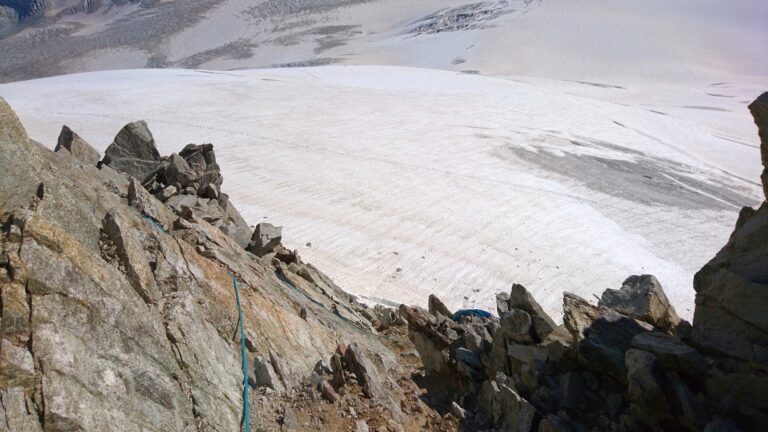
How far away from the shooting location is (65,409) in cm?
334

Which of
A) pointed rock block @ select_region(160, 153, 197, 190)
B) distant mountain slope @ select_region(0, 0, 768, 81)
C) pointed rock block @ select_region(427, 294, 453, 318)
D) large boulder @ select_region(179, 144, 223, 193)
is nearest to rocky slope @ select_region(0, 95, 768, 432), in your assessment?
pointed rock block @ select_region(427, 294, 453, 318)

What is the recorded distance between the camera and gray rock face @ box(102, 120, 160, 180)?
1055cm

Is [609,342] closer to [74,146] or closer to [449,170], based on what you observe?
[74,146]

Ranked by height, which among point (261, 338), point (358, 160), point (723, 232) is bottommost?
point (723, 232)

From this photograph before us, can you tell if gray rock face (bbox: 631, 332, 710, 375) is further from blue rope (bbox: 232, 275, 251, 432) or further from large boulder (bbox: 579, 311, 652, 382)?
blue rope (bbox: 232, 275, 251, 432)

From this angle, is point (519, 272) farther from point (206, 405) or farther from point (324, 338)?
point (206, 405)

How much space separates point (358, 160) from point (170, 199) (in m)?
12.2

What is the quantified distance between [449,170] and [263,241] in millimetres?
12707

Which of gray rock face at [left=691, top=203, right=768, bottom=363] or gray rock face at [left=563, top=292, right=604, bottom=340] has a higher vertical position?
gray rock face at [left=691, top=203, right=768, bottom=363]

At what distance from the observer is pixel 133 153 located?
1089cm

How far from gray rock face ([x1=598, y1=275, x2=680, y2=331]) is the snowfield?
5743 millimetres

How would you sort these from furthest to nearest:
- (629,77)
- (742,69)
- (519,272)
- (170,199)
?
(742,69), (629,77), (519,272), (170,199)

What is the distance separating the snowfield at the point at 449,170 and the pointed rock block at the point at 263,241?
10.7 feet

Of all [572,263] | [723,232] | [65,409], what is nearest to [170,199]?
[65,409]
